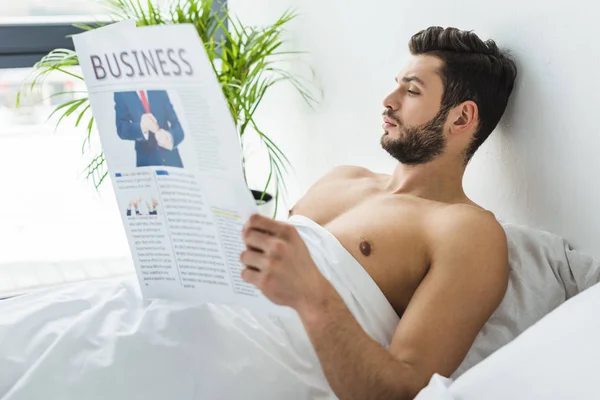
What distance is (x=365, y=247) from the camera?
4.99 feet

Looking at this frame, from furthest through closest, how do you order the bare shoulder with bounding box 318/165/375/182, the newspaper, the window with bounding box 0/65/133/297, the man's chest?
the window with bounding box 0/65/133/297 → the bare shoulder with bounding box 318/165/375/182 → the man's chest → the newspaper

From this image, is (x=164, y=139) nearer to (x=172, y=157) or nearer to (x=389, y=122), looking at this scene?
(x=172, y=157)

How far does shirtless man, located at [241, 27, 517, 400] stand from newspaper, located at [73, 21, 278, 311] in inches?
2.9

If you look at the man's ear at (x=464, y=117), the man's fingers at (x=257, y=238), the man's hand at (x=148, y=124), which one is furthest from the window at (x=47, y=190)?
the man's fingers at (x=257, y=238)

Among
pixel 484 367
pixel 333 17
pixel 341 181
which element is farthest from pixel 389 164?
pixel 484 367

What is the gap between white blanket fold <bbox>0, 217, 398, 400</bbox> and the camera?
125 cm

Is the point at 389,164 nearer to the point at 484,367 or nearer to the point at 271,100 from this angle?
the point at 271,100

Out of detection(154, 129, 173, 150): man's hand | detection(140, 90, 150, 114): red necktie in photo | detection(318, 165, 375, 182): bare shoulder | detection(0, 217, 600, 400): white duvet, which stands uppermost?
detection(140, 90, 150, 114): red necktie in photo

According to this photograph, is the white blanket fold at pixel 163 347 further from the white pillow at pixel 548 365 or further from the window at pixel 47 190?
the window at pixel 47 190

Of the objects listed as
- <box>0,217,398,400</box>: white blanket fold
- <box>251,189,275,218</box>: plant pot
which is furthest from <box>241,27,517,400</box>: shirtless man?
<box>251,189,275,218</box>: plant pot

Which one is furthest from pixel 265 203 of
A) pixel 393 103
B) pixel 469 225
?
pixel 469 225

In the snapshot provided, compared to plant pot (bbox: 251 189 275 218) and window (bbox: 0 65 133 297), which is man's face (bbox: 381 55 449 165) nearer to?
plant pot (bbox: 251 189 275 218)

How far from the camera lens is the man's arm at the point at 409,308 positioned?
43.1 inches

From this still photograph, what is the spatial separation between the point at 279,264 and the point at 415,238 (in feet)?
1.53
